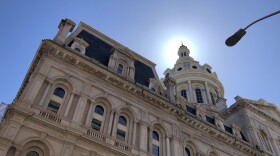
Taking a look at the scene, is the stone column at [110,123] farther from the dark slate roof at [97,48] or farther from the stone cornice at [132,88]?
the dark slate roof at [97,48]

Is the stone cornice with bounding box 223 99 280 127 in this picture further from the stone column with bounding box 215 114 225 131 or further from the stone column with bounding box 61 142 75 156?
the stone column with bounding box 61 142 75 156

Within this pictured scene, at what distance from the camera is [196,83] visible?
5219 centimetres

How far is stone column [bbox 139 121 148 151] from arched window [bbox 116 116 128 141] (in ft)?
3.78

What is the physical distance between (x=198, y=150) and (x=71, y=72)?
1236 centimetres

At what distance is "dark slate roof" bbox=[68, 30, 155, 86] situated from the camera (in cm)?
2455

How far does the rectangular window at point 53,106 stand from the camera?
1818 cm

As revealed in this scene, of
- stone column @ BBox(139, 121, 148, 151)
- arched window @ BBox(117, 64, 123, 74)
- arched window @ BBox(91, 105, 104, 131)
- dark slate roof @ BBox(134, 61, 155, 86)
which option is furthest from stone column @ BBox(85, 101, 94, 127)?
dark slate roof @ BBox(134, 61, 155, 86)

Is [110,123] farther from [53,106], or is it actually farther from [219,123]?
[219,123]

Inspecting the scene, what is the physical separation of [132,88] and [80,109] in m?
5.30

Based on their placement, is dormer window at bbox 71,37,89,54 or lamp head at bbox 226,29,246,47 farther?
dormer window at bbox 71,37,89,54

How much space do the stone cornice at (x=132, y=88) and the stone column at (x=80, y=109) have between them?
272 centimetres

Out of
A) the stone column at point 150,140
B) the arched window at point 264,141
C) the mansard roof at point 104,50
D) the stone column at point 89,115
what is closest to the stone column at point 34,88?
the stone column at point 89,115

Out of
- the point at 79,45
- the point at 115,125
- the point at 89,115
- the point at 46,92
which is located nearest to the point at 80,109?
the point at 89,115

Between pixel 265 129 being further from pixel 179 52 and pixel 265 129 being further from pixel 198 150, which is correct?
pixel 179 52
